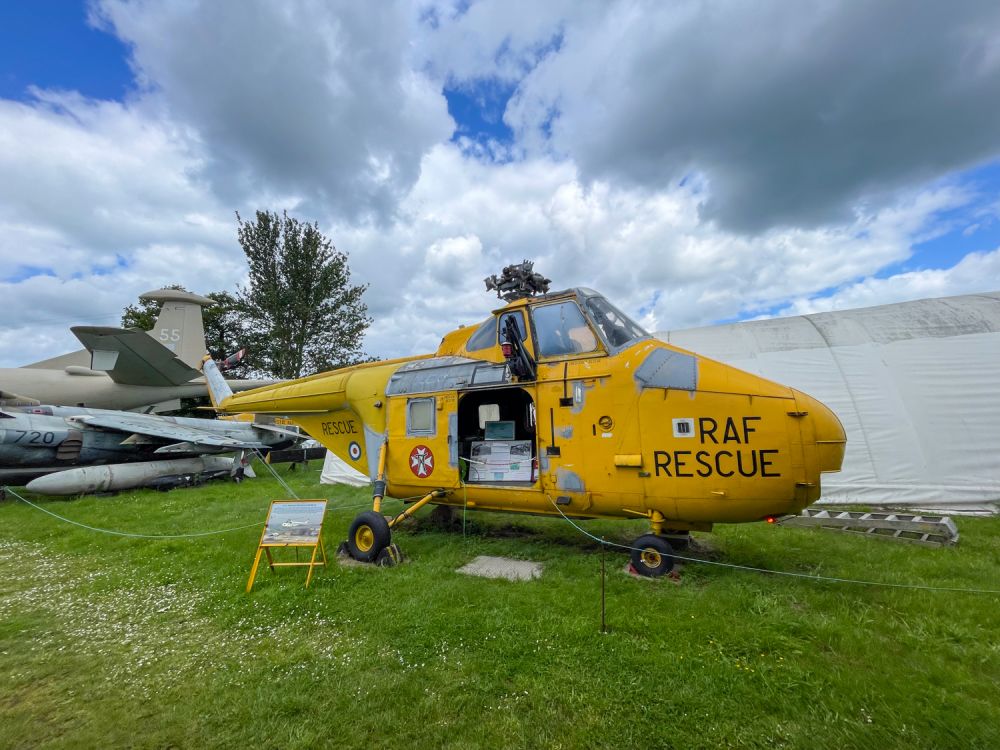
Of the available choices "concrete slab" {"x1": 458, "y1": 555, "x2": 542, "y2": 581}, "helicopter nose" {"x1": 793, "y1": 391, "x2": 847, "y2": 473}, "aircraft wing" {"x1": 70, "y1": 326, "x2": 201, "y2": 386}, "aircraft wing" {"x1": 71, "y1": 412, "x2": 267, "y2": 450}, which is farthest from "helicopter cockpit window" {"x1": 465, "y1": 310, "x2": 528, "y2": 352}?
"aircraft wing" {"x1": 70, "y1": 326, "x2": 201, "y2": 386}

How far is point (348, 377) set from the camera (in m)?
8.30

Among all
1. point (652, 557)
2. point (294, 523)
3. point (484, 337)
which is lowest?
point (652, 557)

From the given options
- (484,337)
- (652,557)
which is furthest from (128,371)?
(652,557)

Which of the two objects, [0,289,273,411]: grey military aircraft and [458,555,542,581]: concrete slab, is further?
[0,289,273,411]: grey military aircraft

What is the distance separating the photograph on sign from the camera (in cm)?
543

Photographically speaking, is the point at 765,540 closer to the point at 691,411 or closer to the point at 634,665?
the point at 691,411

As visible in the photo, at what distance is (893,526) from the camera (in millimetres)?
6922

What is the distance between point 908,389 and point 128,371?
25087 mm

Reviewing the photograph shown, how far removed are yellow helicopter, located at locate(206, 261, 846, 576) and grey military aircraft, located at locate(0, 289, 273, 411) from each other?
480 inches

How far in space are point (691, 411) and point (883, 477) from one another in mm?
8004

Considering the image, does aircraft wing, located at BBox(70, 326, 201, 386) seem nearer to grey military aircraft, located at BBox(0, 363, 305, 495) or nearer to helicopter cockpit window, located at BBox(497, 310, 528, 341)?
grey military aircraft, located at BBox(0, 363, 305, 495)

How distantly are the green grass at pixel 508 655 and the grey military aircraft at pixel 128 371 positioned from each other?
1155cm

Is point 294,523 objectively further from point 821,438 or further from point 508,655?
point 821,438

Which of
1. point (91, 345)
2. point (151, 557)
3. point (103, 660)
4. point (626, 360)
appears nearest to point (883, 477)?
point (626, 360)
